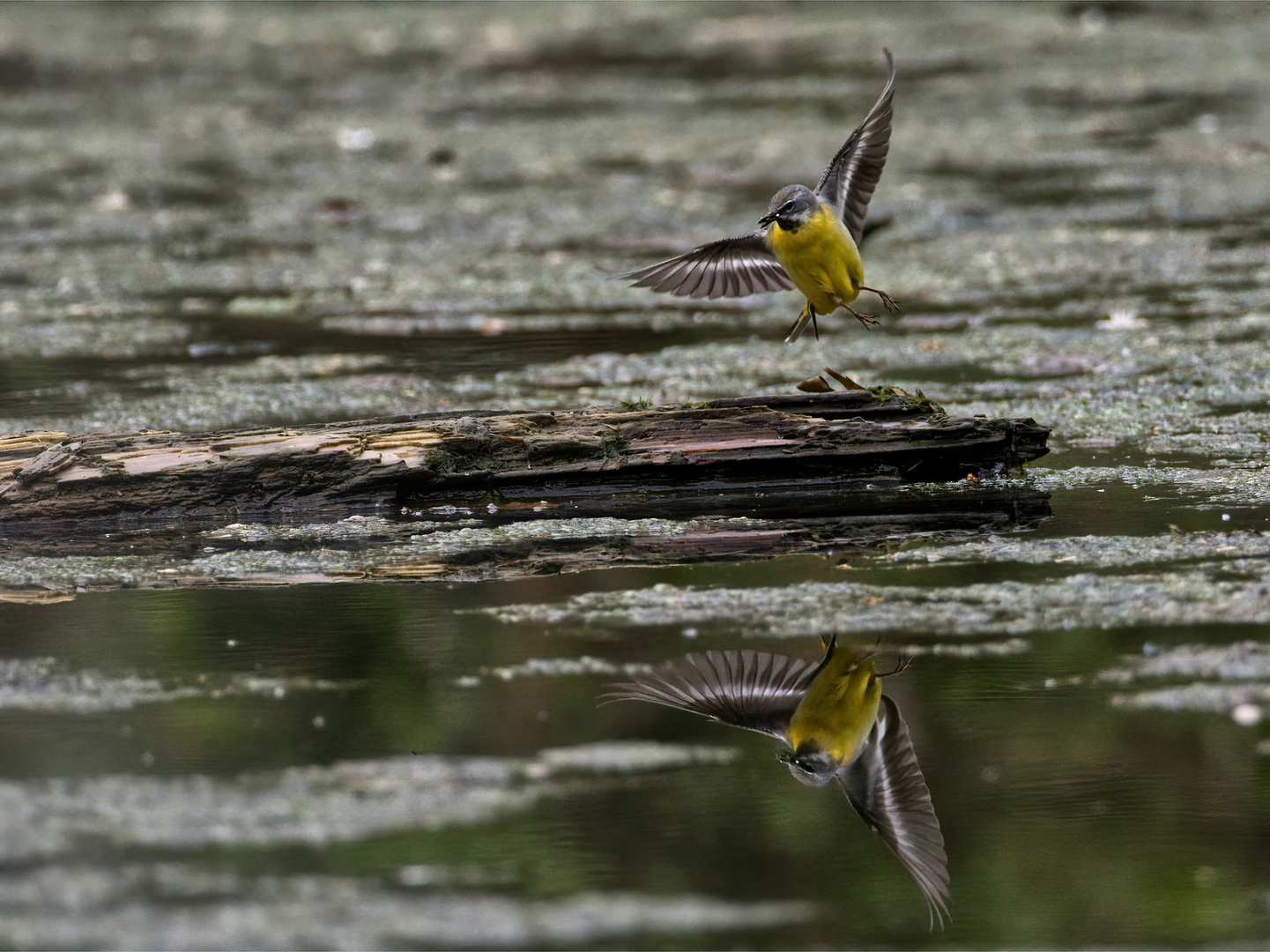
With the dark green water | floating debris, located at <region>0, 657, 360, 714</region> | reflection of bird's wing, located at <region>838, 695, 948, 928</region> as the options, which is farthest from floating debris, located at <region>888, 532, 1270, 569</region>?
floating debris, located at <region>0, 657, 360, 714</region>

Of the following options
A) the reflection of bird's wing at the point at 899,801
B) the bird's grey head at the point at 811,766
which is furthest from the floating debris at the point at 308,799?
the reflection of bird's wing at the point at 899,801

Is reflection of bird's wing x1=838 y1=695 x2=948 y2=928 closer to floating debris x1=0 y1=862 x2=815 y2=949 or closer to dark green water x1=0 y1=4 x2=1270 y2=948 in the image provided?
dark green water x1=0 y1=4 x2=1270 y2=948

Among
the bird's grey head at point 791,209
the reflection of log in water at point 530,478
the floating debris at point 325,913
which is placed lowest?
the reflection of log in water at point 530,478

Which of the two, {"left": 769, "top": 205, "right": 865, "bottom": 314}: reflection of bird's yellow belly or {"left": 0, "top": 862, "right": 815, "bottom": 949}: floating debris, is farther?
{"left": 769, "top": 205, "right": 865, "bottom": 314}: reflection of bird's yellow belly

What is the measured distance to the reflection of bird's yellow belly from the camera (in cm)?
522

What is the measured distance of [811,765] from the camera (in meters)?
3.65

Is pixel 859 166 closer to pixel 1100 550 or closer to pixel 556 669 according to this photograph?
pixel 1100 550

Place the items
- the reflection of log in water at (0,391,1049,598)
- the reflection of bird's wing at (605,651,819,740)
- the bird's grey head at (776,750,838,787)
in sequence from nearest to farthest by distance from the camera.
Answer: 1. the bird's grey head at (776,750,838,787)
2. the reflection of bird's wing at (605,651,819,740)
3. the reflection of log in water at (0,391,1049,598)

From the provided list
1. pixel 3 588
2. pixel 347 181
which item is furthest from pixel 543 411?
pixel 347 181

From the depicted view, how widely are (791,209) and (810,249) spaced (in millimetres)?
147

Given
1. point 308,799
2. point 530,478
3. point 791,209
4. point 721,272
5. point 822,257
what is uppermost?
point 791,209

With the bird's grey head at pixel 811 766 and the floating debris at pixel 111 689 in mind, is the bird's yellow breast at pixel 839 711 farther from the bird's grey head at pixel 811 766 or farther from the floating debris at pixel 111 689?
the floating debris at pixel 111 689

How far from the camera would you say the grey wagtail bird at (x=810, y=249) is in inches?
205

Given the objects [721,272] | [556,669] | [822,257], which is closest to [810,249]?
[822,257]
